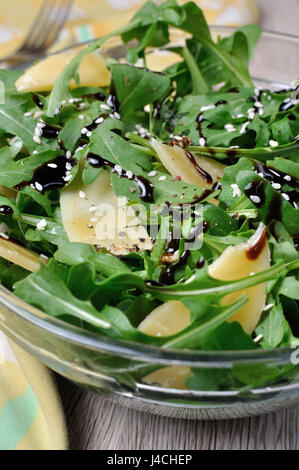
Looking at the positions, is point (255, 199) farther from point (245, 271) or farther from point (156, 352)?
point (156, 352)

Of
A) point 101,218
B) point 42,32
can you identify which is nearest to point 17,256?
point 101,218

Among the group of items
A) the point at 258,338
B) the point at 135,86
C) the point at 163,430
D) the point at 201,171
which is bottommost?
the point at 163,430

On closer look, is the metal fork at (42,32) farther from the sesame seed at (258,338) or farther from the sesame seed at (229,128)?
the sesame seed at (258,338)

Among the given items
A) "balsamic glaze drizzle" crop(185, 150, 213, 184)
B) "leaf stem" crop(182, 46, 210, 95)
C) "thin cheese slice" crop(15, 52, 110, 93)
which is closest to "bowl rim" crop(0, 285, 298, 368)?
"balsamic glaze drizzle" crop(185, 150, 213, 184)

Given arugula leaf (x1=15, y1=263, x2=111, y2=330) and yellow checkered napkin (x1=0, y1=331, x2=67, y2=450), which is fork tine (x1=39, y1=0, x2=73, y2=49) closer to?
yellow checkered napkin (x1=0, y1=331, x2=67, y2=450)

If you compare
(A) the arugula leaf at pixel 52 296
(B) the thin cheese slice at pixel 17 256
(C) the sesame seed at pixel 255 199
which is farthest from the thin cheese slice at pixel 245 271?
(B) the thin cheese slice at pixel 17 256

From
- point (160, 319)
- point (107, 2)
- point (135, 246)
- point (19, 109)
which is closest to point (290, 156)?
point (135, 246)
